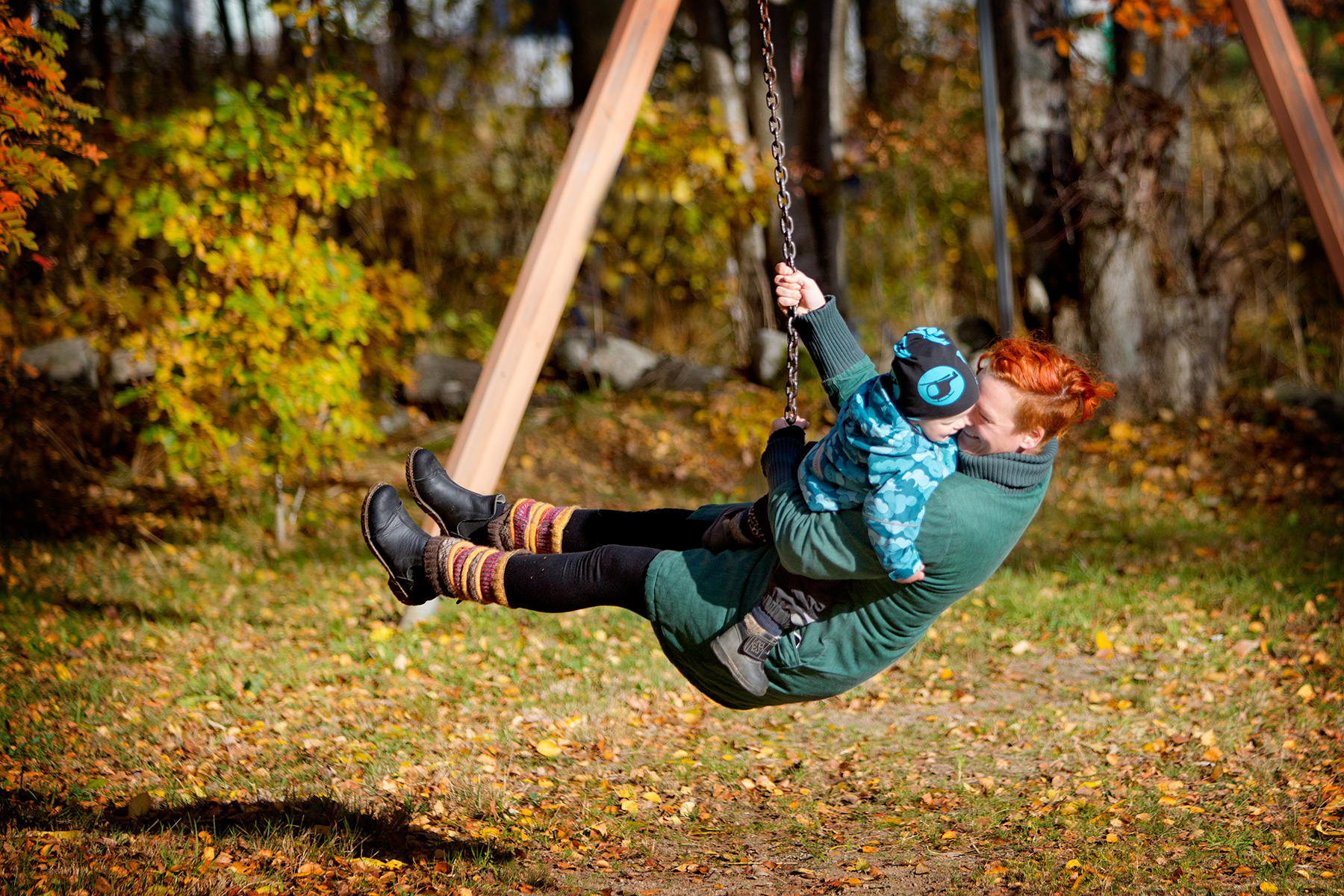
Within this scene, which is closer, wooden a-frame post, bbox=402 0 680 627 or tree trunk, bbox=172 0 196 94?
wooden a-frame post, bbox=402 0 680 627

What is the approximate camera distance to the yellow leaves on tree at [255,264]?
5.89 metres

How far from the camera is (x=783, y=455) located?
9.82 ft

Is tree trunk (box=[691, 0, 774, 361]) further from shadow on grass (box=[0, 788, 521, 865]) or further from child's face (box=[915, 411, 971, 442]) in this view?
child's face (box=[915, 411, 971, 442])

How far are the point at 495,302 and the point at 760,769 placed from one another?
284 inches

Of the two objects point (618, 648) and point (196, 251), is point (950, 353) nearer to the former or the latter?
point (618, 648)

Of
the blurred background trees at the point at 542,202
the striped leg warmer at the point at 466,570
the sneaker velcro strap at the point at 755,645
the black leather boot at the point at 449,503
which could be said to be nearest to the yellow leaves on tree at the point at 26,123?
the blurred background trees at the point at 542,202

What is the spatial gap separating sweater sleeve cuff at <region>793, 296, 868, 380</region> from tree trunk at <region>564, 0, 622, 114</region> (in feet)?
24.4

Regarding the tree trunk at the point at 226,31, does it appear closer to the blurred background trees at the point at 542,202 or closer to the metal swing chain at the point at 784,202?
the blurred background trees at the point at 542,202

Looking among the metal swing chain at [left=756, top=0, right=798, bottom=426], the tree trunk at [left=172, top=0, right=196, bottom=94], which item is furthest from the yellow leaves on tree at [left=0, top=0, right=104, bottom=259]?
the tree trunk at [left=172, top=0, right=196, bottom=94]

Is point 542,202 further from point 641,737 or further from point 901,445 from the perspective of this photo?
point 901,445

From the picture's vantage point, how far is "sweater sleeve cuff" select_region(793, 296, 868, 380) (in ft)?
9.83

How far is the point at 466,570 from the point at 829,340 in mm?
1175

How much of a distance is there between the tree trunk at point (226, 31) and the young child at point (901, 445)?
1086 cm

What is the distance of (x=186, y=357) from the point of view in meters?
5.95
